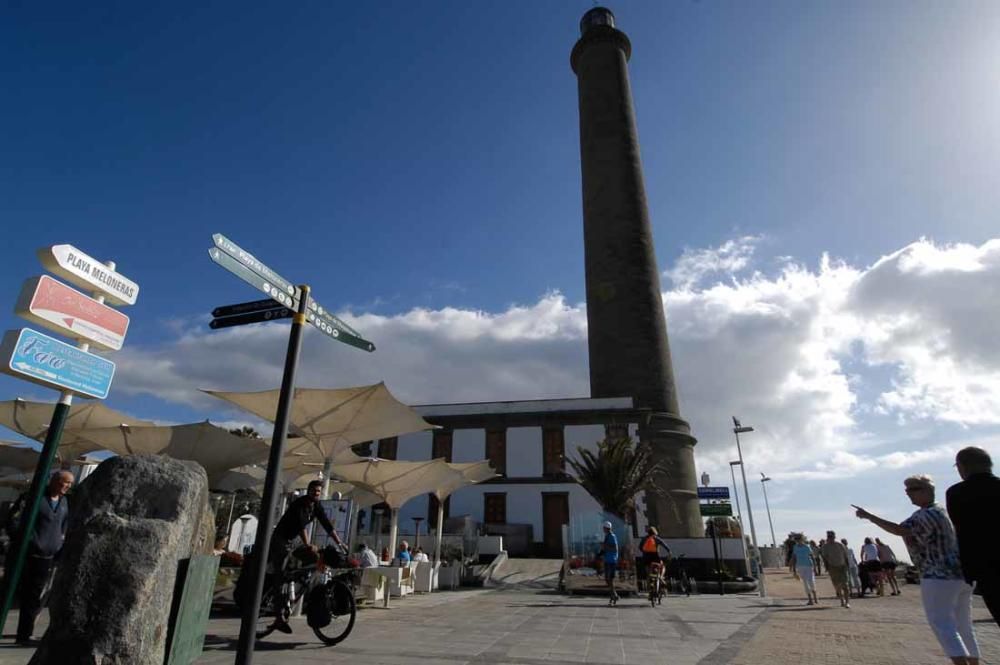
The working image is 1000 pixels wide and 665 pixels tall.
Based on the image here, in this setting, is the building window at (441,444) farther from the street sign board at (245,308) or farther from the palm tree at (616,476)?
the street sign board at (245,308)

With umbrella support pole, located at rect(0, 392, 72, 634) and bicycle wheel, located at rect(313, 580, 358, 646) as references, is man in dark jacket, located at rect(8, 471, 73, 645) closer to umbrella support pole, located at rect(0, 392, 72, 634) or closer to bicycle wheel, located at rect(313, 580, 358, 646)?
umbrella support pole, located at rect(0, 392, 72, 634)

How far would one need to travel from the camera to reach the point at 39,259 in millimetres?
5066

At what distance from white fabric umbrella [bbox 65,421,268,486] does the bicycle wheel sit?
29.0ft

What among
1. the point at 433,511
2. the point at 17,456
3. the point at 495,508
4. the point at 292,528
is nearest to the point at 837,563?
the point at 292,528

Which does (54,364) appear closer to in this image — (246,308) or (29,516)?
(29,516)

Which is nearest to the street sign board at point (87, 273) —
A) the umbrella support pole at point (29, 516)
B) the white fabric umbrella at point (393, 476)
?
the umbrella support pole at point (29, 516)

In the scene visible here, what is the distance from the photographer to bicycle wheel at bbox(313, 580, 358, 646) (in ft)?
18.3

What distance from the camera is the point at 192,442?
13.5m

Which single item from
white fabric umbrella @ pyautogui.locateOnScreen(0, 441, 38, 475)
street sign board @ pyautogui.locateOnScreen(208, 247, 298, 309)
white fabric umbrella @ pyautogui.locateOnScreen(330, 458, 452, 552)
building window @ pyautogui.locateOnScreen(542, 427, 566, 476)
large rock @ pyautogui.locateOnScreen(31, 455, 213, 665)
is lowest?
large rock @ pyautogui.locateOnScreen(31, 455, 213, 665)

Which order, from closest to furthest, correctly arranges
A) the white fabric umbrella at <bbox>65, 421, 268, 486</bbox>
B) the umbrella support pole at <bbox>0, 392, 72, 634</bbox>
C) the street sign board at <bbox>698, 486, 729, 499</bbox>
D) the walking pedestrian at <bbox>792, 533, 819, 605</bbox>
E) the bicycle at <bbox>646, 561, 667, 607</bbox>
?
the umbrella support pole at <bbox>0, 392, 72, 634</bbox> < the bicycle at <bbox>646, 561, 667, 607</bbox> < the walking pedestrian at <bbox>792, 533, 819, 605</bbox> < the white fabric umbrella at <bbox>65, 421, 268, 486</bbox> < the street sign board at <bbox>698, 486, 729, 499</bbox>

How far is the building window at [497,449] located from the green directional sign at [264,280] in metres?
25.7

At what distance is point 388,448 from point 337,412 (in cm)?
2005

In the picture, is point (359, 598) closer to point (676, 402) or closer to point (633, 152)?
point (676, 402)

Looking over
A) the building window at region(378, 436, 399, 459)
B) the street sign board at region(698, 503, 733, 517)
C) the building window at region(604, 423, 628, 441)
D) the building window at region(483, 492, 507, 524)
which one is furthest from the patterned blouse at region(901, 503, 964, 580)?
the building window at region(378, 436, 399, 459)
